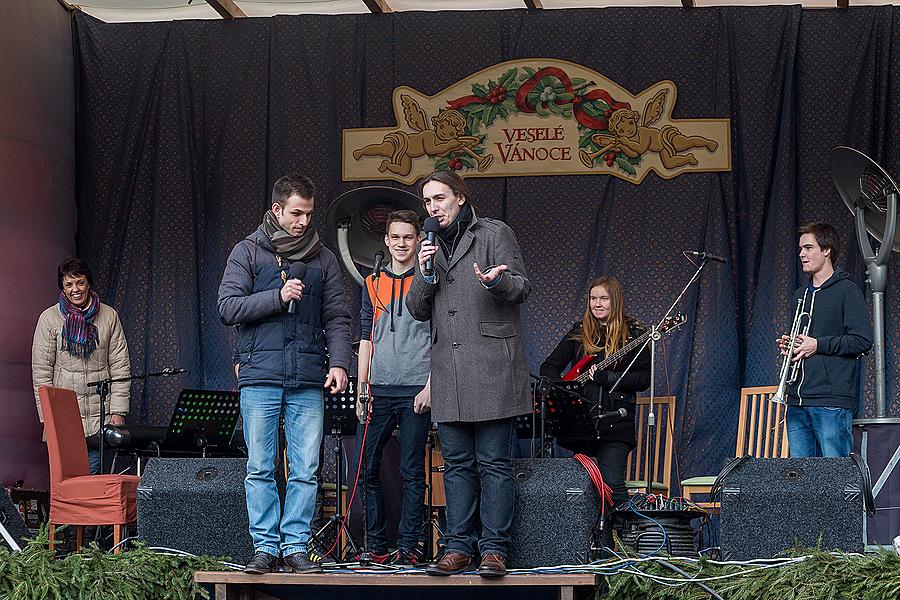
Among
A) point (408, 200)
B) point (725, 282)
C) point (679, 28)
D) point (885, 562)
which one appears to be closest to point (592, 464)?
point (885, 562)

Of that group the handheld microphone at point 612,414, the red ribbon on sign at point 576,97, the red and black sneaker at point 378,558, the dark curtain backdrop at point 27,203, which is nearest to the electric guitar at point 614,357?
the handheld microphone at point 612,414

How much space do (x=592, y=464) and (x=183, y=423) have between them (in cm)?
210

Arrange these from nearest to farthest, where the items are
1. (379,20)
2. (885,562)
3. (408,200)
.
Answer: (885,562), (408,200), (379,20)

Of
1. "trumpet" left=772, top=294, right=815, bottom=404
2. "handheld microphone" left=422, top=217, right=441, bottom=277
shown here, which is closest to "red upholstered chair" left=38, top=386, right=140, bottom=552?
"handheld microphone" left=422, top=217, right=441, bottom=277

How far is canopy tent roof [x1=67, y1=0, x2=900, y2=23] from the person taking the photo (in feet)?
25.5

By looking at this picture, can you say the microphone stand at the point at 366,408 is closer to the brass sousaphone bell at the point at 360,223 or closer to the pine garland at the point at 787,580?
the pine garland at the point at 787,580

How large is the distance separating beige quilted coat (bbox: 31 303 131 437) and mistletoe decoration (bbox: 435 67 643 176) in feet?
7.75

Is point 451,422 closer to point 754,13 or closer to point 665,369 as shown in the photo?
point 665,369

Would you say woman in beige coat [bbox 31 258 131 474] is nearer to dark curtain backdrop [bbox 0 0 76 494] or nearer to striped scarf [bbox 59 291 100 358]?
A: striped scarf [bbox 59 291 100 358]

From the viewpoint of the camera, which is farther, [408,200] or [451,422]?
[408,200]

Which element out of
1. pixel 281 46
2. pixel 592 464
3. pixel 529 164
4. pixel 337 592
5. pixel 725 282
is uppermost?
pixel 281 46

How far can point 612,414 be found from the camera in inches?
239

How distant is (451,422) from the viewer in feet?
14.8

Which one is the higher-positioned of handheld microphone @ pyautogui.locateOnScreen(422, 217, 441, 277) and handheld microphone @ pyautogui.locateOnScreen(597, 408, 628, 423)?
handheld microphone @ pyautogui.locateOnScreen(422, 217, 441, 277)
